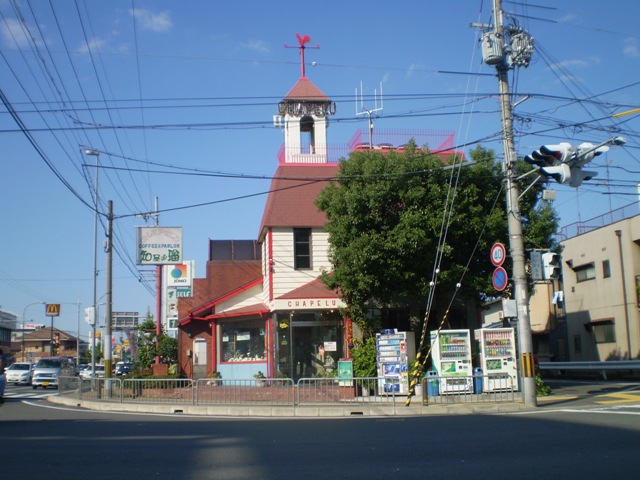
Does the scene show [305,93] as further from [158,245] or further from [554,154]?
[554,154]

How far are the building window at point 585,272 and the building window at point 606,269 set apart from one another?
3.13ft

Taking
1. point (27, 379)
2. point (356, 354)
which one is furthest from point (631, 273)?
point (27, 379)

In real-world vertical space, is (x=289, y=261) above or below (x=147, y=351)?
above

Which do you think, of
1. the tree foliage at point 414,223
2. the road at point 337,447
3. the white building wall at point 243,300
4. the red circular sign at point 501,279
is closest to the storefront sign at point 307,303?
the tree foliage at point 414,223

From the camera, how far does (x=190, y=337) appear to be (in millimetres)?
36094

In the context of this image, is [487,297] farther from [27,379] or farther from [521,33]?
[27,379]

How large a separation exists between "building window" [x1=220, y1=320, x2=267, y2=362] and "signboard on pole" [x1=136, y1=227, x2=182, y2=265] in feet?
13.2

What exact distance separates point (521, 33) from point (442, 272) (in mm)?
8162

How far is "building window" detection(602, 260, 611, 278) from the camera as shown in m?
35.2

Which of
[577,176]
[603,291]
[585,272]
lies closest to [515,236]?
[577,176]

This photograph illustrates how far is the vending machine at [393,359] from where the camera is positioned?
2173cm

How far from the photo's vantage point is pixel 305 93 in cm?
3052

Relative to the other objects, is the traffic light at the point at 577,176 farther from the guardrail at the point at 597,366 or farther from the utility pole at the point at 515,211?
the guardrail at the point at 597,366

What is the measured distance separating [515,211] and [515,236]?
740mm
